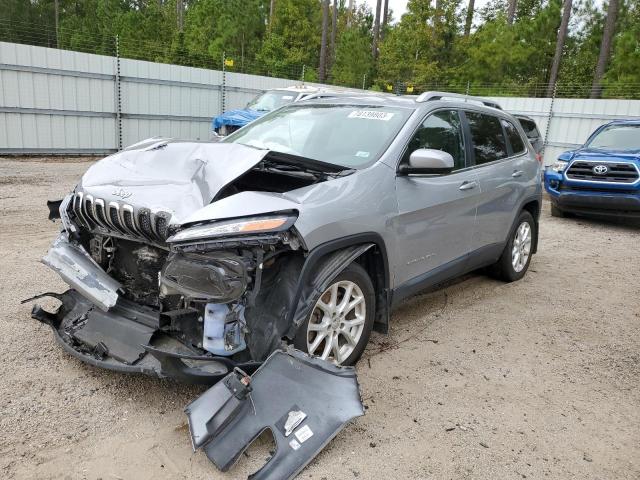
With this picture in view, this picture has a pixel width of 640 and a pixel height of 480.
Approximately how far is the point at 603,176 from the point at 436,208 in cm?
648

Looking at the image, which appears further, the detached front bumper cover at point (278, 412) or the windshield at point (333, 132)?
Answer: the windshield at point (333, 132)

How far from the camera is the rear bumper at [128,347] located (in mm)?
2662

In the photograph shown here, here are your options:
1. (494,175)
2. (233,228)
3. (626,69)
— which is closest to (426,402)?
(233,228)

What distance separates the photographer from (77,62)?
523 inches

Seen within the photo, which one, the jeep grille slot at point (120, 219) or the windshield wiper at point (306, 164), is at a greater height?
the windshield wiper at point (306, 164)

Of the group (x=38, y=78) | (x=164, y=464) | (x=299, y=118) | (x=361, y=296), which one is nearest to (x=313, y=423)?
(x=164, y=464)

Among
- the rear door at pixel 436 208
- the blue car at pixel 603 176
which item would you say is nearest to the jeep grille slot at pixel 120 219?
the rear door at pixel 436 208

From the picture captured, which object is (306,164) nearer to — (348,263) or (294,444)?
(348,263)

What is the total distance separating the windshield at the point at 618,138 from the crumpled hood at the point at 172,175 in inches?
336

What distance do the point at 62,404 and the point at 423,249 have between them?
254 cm

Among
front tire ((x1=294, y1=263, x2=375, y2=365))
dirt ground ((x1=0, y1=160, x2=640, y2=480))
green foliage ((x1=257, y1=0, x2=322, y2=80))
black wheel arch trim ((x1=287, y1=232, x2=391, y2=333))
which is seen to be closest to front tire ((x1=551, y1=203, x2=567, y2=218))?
dirt ground ((x1=0, y1=160, x2=640, y2=480))

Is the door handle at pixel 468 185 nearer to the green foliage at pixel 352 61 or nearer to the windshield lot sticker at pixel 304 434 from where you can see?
the windshield lot sticker at pixel 304 434

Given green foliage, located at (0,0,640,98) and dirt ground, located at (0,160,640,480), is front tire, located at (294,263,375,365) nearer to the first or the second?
dirt ground, located at (0,160,640,480)

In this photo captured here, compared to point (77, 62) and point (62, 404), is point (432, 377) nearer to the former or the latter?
point (62, 404)
